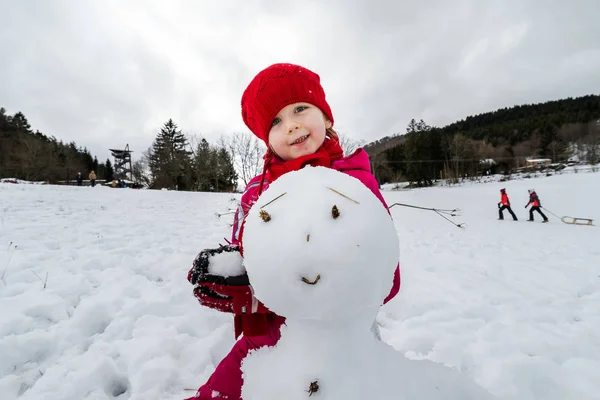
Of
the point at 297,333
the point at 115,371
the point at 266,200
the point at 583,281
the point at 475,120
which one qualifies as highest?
the point at 475,120

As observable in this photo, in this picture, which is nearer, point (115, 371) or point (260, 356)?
point (260, 356)

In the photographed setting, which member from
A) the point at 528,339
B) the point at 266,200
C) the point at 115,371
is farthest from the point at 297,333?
the point at 528,339

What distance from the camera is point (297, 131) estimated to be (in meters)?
1.13

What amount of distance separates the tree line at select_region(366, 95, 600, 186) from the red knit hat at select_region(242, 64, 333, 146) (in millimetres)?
36279

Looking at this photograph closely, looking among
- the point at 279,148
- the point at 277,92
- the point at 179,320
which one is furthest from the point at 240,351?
the point at 179,320

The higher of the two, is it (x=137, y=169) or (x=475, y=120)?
(x=475, y=120)

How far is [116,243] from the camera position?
13.9 feet

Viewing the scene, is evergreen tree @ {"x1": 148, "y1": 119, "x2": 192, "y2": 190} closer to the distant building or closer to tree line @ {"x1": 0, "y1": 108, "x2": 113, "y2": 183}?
tree line @ {"x1": 0, "y1": 108, "x2": 113, "y2": 183}

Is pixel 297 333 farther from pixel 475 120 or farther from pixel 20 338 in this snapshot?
pixel 475 120

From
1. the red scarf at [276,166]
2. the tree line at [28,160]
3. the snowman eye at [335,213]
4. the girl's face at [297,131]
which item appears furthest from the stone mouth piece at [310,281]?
the tree line at [28,160]

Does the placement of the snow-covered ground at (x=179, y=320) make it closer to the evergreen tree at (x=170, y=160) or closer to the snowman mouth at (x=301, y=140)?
the snowman mouth at (x=301, y=140)

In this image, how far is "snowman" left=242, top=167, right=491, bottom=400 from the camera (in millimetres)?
610

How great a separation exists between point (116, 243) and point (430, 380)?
4.76 meters

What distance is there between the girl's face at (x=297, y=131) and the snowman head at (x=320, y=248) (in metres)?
0.46
